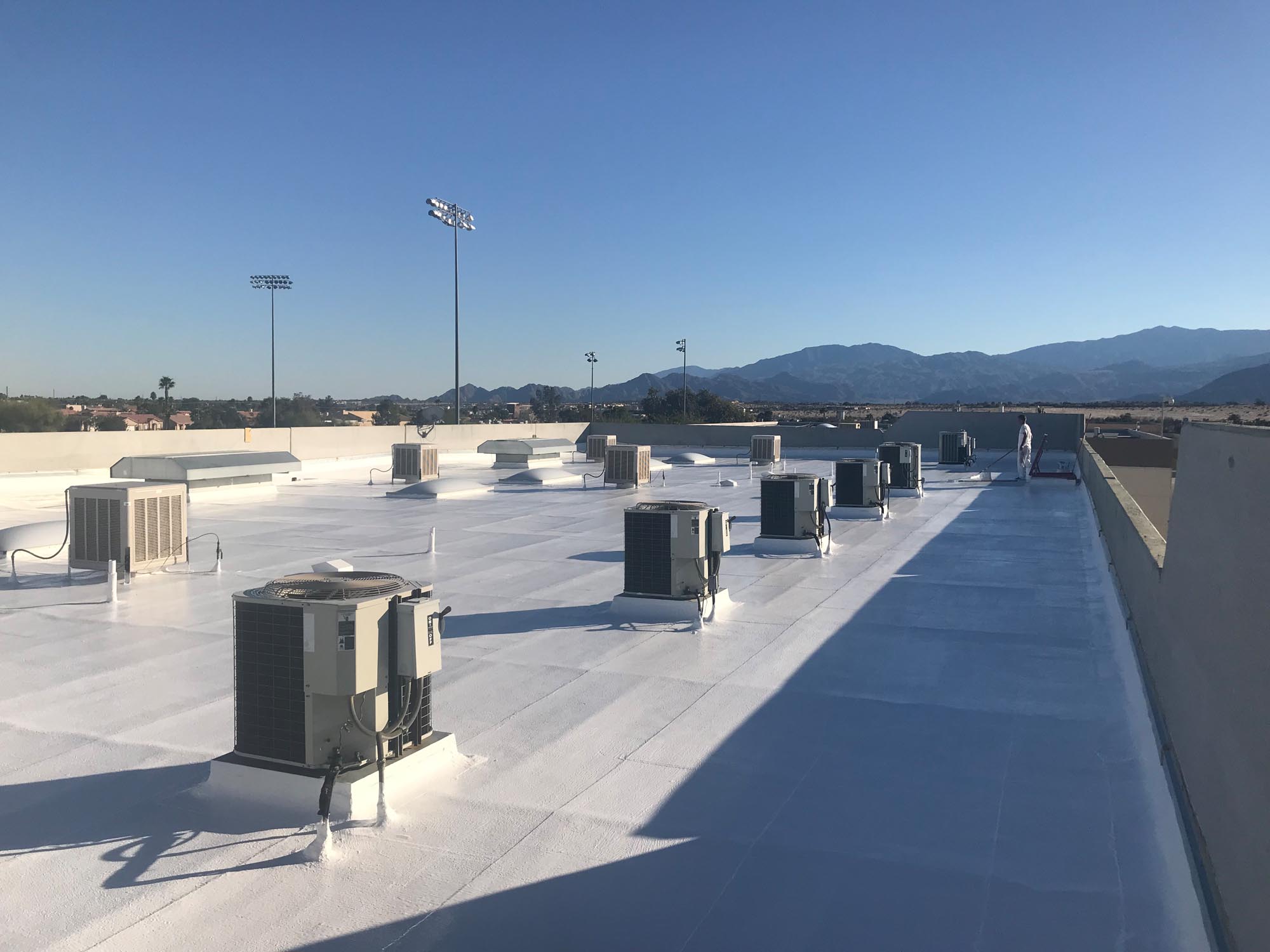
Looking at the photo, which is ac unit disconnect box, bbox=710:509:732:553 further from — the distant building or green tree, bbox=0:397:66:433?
the distant building

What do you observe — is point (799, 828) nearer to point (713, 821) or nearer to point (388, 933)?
point (713, 821)

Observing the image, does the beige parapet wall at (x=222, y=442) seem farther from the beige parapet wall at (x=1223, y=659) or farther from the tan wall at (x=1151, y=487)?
the beige parapet wall at (x=1223, y=659)

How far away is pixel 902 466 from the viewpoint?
26000 mm

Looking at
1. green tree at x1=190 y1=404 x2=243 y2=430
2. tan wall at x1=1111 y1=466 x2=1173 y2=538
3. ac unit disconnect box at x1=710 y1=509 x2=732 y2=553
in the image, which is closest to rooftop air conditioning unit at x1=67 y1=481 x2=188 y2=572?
Result: ac unit disconnect box at x1=710 y1=509 x2=732 y2=553

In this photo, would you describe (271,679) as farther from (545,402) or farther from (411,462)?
(545,402)

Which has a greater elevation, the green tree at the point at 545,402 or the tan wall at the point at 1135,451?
the green tree at the point at 545,402

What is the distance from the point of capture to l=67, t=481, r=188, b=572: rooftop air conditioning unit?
13.0 metres

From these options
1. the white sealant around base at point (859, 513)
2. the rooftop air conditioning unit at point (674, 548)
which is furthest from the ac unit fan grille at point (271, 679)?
the white sealant around base at point (859, 513)

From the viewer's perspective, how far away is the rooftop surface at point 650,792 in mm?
4531

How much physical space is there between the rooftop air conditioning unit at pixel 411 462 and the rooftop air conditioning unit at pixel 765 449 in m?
14.3

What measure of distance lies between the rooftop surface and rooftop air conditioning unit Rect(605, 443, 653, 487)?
1688 centimetres

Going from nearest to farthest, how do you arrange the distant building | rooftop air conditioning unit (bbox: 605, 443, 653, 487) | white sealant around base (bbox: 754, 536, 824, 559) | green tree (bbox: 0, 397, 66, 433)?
white sealant around base (bbox: 754, 536, 824, 559) → rooftop air conditioning unit (bbox: 605, 443, 653, 487) → green tree (bbox: 0, 397, 66, 433) → the distant building

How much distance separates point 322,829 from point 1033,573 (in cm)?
1186

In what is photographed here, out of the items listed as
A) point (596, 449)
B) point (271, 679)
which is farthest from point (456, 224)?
point (271, 679)
